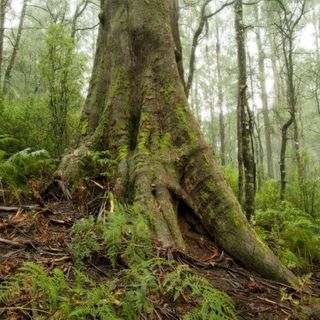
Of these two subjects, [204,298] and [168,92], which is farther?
[168,92]

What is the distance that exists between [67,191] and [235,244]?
201 cm

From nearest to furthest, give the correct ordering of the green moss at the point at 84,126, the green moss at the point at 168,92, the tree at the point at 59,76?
1. the green moss at the point at 168,92
2. the green moss at the point at 84,126
3. the tree at the point at 59,76

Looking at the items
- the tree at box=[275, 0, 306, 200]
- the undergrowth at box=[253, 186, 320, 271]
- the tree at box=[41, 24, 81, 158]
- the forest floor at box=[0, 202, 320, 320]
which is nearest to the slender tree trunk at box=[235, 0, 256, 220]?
the undergrowth at box=[253, 186, 320, 271]

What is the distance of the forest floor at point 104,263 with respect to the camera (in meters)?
2.61

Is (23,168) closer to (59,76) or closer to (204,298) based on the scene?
(59,76)

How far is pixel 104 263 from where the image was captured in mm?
2805

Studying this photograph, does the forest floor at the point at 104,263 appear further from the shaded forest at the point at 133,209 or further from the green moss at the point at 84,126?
the green moss at the point at 84,126

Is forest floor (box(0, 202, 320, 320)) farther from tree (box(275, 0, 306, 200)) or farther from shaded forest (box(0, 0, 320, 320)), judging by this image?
tree (box(275, 0, 306, 200))

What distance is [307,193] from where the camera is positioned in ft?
22.9

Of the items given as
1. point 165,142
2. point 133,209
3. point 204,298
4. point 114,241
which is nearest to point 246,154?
point 165,142

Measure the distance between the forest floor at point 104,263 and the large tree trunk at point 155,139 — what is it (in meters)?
0.23

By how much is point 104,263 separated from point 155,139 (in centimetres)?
177

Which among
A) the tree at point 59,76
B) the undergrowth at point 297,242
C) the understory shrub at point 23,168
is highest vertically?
the tree at point 59,76

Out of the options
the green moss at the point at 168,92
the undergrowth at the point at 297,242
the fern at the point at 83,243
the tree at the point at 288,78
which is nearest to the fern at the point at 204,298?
the fern at the point at 83,243
